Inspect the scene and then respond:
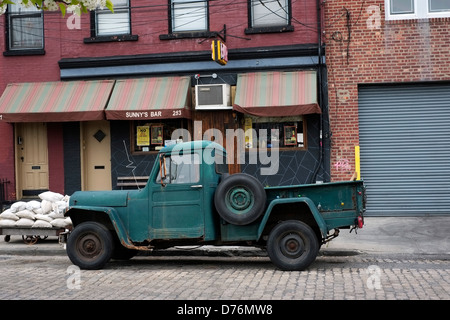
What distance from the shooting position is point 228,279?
8.22 m

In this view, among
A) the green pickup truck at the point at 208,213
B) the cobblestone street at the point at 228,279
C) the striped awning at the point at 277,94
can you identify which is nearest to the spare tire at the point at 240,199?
the green pickup truck at the point at 208,213

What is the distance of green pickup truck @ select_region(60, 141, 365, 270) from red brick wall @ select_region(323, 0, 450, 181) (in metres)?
6.05

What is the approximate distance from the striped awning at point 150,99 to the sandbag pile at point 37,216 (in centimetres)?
370

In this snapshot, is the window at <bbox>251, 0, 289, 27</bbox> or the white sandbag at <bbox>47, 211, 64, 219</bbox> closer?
the white sandbag at <bbox>47, 211, 64, 219</bbox>

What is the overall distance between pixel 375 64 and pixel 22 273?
10.0m

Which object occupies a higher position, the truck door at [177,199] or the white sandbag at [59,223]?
the truck door at [177,199]

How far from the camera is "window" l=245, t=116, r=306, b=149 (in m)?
15.2

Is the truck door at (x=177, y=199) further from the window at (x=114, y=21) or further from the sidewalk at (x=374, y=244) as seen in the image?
the window at (x=114, y=21)

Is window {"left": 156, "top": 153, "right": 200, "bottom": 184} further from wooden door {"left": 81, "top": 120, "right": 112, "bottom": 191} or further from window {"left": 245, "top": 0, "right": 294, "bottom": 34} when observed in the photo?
wooden door {"left": 81, "top": 120, "right": 112, "bottom": 191}

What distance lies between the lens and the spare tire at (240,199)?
8.73 metres

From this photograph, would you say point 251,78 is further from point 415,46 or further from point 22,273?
point 22,273

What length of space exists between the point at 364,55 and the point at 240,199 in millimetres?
7662

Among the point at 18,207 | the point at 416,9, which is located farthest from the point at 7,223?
the point at 416,9

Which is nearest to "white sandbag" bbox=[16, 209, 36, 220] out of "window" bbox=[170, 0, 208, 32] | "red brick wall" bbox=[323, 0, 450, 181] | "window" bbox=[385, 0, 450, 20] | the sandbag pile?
the sandbag pile
